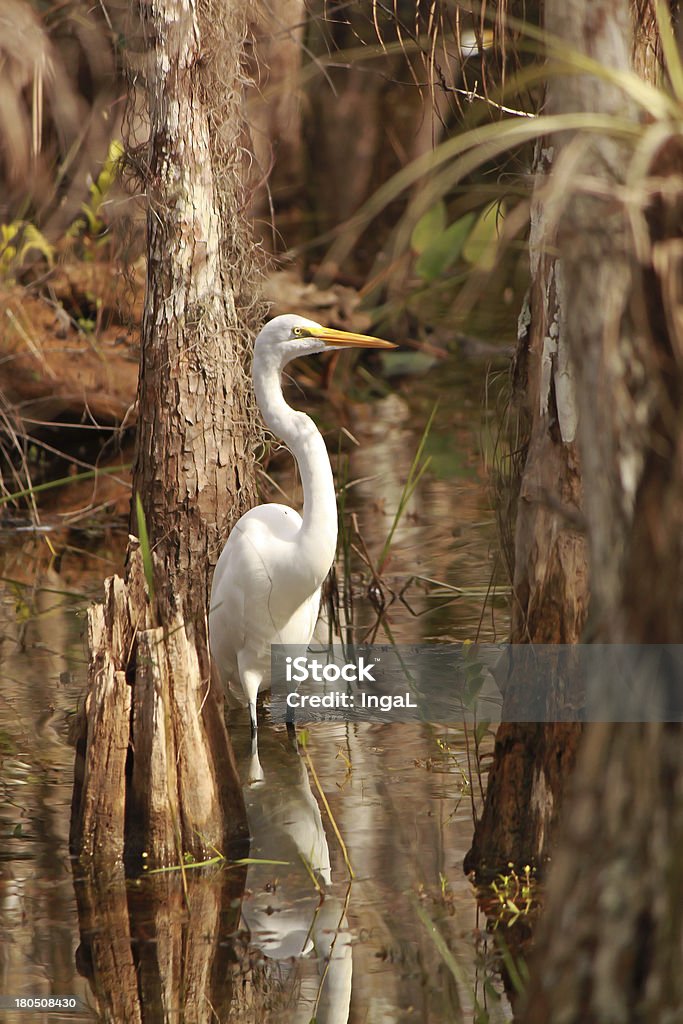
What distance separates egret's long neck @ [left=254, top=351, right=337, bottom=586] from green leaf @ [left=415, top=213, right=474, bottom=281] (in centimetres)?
374

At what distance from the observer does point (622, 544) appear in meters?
1.67

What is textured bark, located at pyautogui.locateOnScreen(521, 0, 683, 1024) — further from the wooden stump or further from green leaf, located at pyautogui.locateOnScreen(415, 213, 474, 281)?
green leaf, located at pyautogui.locateOnScreen(415, 213, 474, 281)

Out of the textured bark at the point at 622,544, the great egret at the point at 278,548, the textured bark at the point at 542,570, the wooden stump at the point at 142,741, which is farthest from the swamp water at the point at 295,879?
the textured bark at the point at 622,544

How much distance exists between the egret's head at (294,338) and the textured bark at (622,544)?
2322 mm

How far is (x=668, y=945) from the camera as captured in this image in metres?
1.67

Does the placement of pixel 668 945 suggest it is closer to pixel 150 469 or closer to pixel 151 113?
pixel 150 469

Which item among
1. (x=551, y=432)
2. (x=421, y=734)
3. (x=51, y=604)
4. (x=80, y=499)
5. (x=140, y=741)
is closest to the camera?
(x=551, y=432)

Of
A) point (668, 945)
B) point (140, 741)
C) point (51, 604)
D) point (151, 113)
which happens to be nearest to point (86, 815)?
point (140, 741)

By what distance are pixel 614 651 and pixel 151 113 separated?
3231 millimetres

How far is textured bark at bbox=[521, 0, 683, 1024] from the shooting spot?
1.61 meters

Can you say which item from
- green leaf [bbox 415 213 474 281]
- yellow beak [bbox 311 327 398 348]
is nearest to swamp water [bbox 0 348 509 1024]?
yellow beak [bbox 311 327 398 348]

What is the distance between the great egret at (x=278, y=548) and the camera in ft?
13.2

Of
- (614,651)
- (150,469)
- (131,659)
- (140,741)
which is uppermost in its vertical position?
(150,469)

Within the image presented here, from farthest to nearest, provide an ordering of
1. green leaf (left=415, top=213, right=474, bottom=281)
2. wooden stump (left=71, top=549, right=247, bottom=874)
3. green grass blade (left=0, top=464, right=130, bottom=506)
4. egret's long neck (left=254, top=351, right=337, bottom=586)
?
green leaf (left=415, top=213, right=474, bottom=281), green grass blade (left=0, top=464, right=130, bottom=506), egret's long neck (left=254, top=351, right=337, bottom=586), wooden stump (left=71, top=549, right=247, bottom=874)
